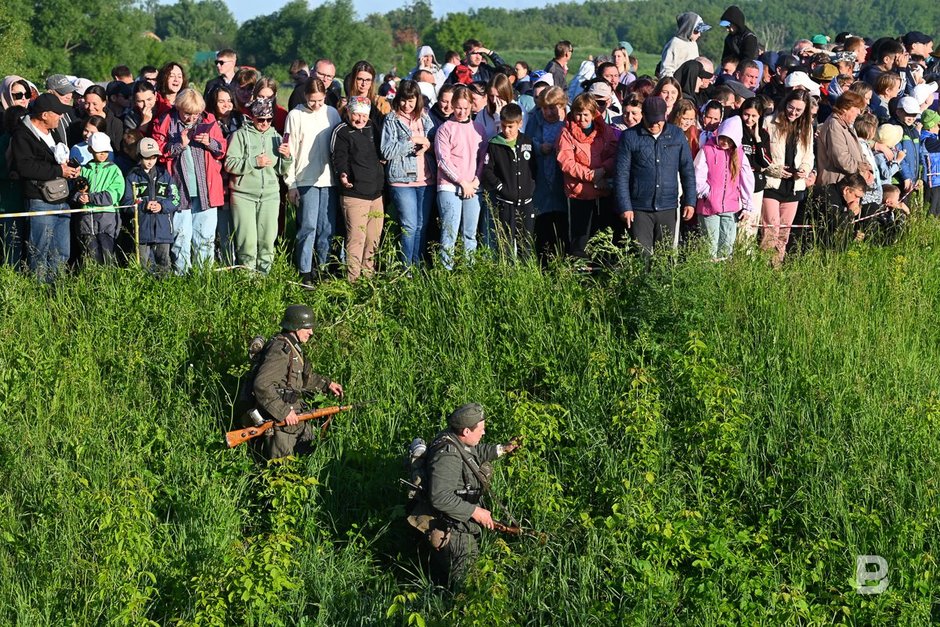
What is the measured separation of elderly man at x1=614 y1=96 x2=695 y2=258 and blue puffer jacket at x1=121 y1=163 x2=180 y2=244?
13.7ft

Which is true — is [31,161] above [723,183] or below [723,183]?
above

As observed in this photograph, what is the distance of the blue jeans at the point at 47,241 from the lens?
11844 millimetres

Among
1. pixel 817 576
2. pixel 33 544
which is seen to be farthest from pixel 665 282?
pixel 33 544

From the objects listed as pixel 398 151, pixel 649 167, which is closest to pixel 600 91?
pixel 649 167

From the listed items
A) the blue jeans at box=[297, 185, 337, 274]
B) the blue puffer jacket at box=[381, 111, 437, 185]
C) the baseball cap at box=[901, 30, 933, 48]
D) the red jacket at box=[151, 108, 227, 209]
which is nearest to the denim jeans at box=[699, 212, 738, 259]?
the blue puffer jacket at box=[381, 111, 437, 185]

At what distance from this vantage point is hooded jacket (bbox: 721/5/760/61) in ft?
53.8

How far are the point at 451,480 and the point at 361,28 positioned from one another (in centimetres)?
10407

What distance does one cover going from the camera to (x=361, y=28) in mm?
108688

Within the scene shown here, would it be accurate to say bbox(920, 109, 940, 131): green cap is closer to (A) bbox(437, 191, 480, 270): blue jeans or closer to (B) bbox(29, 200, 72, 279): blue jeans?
(A) bbox(437, 191, 480, 270): blue jeans

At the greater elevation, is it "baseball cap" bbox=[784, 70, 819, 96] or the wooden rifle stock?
"baseball cap" bbox=[784, 70, 819, 96]

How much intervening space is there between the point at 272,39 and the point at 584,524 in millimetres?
101870

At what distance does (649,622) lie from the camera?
7578mm

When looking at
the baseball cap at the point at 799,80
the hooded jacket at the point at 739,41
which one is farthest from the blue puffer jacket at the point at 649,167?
the hooded jacket at the point at 739,41

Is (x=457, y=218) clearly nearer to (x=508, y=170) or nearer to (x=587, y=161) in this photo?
(x=508, y=170)
